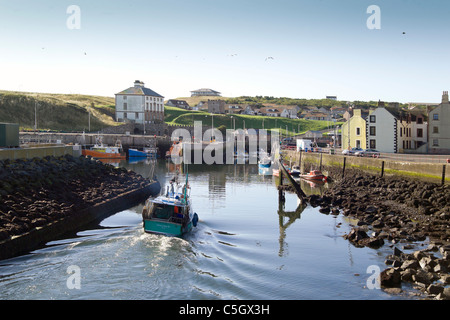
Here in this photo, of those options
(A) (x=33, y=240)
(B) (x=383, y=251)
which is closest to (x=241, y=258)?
(B) (x=383, y=251)

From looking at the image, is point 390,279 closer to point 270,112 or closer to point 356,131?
point 356,131

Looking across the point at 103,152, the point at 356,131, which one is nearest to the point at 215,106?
A: the point at 103,152

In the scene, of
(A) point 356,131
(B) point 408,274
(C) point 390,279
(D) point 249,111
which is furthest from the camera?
(D) point 249,111

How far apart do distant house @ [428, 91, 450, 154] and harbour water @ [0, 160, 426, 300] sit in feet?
123

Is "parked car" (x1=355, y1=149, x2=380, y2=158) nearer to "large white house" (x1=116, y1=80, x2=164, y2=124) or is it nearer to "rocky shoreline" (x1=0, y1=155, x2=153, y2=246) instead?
"rocky shoreline" (x1=0, y1=155, x2=153, y2=246)

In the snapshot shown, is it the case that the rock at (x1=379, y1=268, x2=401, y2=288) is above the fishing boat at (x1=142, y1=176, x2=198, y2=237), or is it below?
below

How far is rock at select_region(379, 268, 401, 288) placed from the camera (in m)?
18.7

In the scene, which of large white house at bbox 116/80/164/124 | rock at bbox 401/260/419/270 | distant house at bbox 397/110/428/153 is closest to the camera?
rock at bbox 401/260/419/270

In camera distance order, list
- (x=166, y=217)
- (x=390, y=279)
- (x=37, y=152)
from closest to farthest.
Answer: (x=390, y=279), (x=166, y=217), (x=37, y=152)

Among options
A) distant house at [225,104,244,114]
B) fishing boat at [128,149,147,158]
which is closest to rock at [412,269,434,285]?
fishing boat at [128,149,147,158]

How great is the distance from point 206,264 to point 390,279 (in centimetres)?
850

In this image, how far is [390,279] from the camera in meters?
18.8

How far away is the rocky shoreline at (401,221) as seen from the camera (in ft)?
62.5

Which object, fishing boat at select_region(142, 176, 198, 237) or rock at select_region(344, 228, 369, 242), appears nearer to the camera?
rock at select_region(344, 228, 369, 242)
